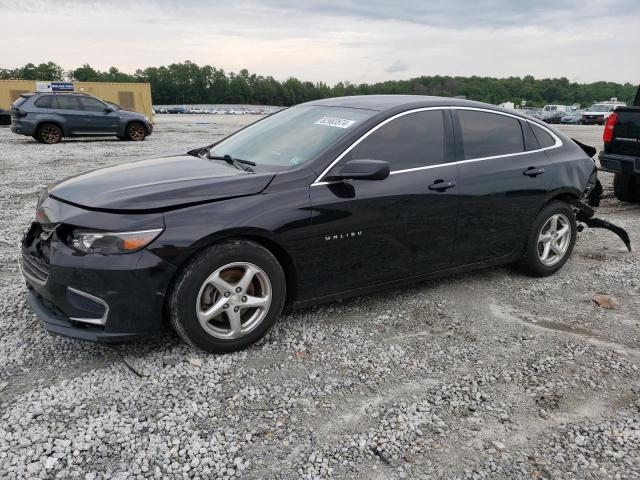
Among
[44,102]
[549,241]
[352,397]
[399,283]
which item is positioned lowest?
[352,397]

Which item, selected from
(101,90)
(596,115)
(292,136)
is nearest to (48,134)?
(292,136)

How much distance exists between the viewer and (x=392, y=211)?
145 inches

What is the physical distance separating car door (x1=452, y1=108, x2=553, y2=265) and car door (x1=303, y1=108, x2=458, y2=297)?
16cm

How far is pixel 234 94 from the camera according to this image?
136500 millimetres

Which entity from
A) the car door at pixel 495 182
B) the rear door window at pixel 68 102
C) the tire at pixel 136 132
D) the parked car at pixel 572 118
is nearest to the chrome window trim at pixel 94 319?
the car door at pixel 495 182

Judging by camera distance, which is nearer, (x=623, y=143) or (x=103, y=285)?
(x=103, y=285)

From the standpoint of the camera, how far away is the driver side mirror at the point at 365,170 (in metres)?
3.32

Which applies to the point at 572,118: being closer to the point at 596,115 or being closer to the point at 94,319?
the point at 596,115

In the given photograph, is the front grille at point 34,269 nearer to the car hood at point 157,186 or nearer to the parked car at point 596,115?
the car hood at point 157,186

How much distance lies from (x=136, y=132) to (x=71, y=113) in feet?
6.67

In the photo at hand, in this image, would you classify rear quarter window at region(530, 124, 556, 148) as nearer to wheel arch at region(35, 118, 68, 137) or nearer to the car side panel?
the car side panel

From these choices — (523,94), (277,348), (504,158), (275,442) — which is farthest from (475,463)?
(523,94)

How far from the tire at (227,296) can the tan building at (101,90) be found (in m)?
30.5

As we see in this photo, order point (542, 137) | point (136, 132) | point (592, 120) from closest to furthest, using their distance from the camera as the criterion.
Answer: point (542, 137) → point (136, 132) → point (592, 120)
